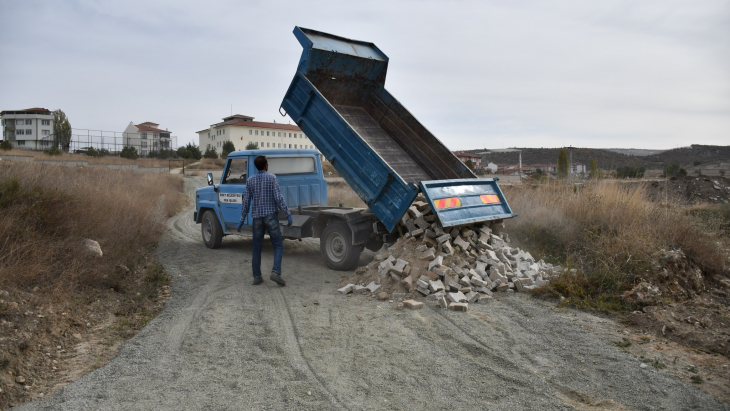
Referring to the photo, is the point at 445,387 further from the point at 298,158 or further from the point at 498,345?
the point at 298,158

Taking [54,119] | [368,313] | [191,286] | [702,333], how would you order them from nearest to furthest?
[702,333], [368,313], [191,286], [54,119]

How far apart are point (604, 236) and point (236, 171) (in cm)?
696

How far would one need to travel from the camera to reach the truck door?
952cm

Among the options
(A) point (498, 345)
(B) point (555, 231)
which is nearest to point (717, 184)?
(B) point (555, 231)

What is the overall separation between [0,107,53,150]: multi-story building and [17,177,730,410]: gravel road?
72034 millimetres

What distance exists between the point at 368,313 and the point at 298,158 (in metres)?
4.64

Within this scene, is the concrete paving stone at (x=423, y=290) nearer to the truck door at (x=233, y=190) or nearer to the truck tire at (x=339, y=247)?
the truck tire at (x=339, y=247)

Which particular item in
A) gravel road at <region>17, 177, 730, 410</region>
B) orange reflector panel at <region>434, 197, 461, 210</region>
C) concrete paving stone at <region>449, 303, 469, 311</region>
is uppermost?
orange reflector panel at <region>434, 197, 461, 210</region>

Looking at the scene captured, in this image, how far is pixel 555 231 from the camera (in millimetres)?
8883

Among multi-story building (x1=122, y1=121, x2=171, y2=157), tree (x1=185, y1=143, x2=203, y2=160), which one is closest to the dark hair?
tree (x1=185, y1=143, x2=203, y2=160)

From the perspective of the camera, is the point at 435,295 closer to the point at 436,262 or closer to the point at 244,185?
the point at 436,262

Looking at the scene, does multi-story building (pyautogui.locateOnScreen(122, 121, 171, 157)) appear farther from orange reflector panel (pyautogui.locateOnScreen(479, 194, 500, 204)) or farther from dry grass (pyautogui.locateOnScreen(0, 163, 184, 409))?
orange reflector panel (pyautogui.locateOnScreen(479, 194, 500, 204))

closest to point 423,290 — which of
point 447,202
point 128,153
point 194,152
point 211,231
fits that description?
point 447,202

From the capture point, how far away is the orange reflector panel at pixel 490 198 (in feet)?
25.6
